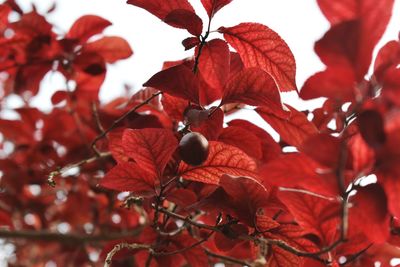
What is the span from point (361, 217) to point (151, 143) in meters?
0.35

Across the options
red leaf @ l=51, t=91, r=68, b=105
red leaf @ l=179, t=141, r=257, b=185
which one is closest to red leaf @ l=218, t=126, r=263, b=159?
red leaf @ l=179, t=141, r=257, b=185

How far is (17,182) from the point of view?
1898mm

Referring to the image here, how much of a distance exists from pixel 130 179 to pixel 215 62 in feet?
0.86

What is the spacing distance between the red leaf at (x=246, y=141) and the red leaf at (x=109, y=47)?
549 mm

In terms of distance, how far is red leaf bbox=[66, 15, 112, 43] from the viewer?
138cm

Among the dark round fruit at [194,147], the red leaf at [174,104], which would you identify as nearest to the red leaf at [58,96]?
the red leaf at [174,104]

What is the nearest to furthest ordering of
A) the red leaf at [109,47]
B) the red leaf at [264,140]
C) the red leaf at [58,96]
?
the red leaf at [264,140], the red leaf at [109,47], the red leaf at [58,96]

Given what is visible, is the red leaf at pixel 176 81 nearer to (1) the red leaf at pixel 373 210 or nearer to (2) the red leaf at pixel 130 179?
(2) the red leaf at pixel 130 179

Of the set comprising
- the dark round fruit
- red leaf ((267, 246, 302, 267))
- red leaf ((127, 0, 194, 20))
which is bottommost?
red leaf ((267, 246, 302, 267))

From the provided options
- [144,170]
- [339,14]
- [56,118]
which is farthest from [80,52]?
[339,14]

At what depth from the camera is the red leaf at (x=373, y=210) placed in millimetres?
660

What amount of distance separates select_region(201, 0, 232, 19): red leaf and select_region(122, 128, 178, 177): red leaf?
26 centimetres

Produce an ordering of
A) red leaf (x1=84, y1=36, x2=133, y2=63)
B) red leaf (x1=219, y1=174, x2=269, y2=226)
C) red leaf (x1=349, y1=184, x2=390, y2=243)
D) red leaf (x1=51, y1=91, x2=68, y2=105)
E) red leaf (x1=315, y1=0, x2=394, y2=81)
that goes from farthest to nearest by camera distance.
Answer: red leaf (x1=51, y1=91, x2=68, y2=105) < red leaf (x1=84, y1=36, x2=133, y2=63) < red leaf (x1=219, y1=174, x2=269, y2=226) < red leaf (x1=349, y1=184, x2=390, y2=243) < red leaf (x1=315, y1=0, x2=394, y2=81)

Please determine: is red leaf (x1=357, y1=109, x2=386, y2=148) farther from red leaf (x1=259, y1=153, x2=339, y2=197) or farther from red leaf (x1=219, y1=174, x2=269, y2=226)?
red leaf (x1=219, y1=174, x2=269, y2=226)
